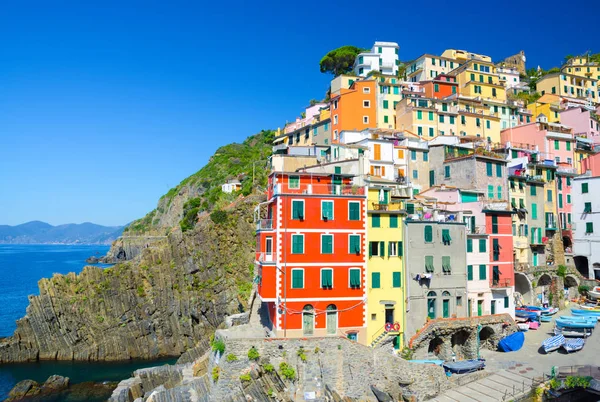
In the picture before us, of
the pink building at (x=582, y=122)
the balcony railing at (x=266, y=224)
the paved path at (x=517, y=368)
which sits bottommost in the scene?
the paved path at (x=517, y=368)

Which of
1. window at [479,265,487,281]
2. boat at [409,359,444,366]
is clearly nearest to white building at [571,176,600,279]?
window at [479,265,487,281]

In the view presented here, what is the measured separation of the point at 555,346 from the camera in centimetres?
3734

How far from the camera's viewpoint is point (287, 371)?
31250mm

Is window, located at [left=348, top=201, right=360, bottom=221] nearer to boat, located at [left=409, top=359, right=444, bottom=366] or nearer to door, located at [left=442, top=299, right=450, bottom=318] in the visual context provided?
door, located at [left=442, top=299, right=450, bottom=318]

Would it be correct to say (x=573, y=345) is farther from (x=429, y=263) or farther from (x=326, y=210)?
(x=326, y=210)

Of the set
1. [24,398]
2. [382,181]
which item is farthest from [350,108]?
[24,398]

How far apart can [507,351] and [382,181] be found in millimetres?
19211

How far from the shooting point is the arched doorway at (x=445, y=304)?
38656 mm

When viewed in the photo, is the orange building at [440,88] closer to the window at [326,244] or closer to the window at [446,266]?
the window at [446,266]

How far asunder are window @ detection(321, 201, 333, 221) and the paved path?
48.2 ft

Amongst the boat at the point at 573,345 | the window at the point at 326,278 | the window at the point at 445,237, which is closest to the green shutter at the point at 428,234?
the window at the point at 445,237

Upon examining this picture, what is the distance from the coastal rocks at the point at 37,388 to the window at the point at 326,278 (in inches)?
1107

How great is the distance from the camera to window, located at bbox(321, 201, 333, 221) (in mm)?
35719

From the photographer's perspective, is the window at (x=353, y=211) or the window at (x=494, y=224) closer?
the window at (x=353, y=211)
